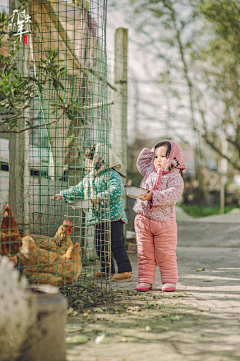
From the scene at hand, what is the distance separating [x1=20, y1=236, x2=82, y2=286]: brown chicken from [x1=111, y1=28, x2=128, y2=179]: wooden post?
3.10 m

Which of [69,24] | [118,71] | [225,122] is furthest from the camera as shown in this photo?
[225,122]

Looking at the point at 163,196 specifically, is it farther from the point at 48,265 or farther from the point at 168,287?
the point at 48,265

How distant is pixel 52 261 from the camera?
3.16 m

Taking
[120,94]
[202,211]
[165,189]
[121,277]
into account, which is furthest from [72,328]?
[202,211]

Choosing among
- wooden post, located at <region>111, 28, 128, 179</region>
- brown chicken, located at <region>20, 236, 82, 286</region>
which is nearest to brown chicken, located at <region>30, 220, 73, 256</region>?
brown chicken, located at <region>20, 236, 82, 286</region>

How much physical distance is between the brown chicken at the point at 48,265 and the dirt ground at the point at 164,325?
368mm

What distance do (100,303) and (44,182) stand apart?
2471 millimetres

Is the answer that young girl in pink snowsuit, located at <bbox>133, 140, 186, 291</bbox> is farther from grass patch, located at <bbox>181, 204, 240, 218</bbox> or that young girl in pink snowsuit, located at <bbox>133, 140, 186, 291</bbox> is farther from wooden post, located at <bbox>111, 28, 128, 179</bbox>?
grass patch, located at <bbox>181, 204, 240, 218</bbox>

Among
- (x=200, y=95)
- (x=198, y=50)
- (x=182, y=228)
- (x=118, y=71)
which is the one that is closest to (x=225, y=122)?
(x=200, y=95)

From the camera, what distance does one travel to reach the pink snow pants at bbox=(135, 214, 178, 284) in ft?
12.6

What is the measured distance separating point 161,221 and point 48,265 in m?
1.32

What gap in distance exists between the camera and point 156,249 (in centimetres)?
388

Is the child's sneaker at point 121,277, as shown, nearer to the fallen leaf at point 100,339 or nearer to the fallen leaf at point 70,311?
the fallen leaf at point 70,311

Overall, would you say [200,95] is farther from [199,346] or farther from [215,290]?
[199,346]
